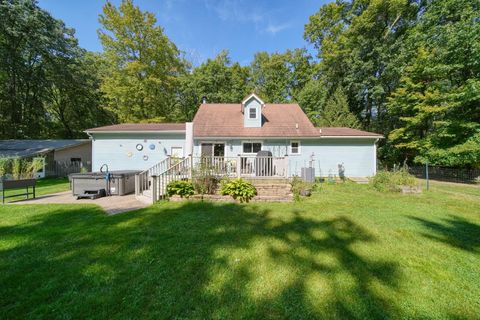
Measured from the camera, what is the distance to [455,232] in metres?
4.70

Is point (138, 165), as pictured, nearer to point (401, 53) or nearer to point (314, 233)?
point (314, 233)

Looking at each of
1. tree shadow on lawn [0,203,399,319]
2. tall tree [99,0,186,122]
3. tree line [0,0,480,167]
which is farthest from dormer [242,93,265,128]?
tall tree [99,0,186,122]

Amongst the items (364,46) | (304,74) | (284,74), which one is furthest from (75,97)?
(364,46)

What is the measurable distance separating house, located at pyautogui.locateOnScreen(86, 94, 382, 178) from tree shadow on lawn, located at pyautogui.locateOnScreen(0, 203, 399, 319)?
790cm

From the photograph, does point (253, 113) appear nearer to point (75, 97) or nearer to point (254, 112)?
point (254, 112)

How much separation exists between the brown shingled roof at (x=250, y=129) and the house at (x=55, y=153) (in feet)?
38.6

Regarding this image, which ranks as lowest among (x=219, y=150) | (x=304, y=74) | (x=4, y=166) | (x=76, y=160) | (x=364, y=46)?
(x=4, y=166)

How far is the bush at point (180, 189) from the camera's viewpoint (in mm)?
7199

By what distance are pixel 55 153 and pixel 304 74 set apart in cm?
2793

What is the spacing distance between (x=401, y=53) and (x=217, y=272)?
23437 mm

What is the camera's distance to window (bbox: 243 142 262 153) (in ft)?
42.7

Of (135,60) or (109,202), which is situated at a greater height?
(135,60)

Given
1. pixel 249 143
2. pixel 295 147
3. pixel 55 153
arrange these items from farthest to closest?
pixel 55 153 → pixel 295 147 → pixel 249 143

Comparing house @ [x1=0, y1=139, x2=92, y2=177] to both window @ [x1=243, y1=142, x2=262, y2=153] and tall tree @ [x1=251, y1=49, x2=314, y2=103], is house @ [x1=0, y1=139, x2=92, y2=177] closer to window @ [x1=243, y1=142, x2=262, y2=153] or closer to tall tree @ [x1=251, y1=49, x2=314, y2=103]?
window @ [x1=243, y1=142, x2=262, y2=153]
